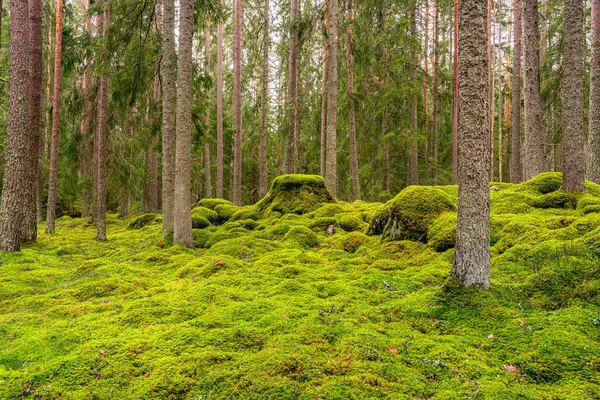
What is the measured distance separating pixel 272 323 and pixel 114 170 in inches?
492

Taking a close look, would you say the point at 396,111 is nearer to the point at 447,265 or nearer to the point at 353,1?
the point at 353,1

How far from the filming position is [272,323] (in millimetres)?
3711

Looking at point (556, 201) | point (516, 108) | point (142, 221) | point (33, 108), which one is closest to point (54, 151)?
point (33, 108)

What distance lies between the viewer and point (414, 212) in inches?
268

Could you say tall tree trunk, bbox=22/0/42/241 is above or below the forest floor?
above

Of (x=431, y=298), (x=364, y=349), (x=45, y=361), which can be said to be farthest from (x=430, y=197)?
(x=45, y=361)

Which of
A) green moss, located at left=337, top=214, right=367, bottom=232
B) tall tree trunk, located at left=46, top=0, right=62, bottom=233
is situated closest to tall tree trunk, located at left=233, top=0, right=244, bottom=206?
tall tree trunk, located at left=46, top=0, right=62, bottom=233

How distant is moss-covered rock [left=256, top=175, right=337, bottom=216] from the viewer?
34.4 feet

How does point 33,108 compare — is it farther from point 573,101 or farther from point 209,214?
point 573,101

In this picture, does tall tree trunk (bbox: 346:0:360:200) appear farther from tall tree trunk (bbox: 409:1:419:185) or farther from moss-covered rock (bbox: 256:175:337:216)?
moss-covered rock (bbox: 256:175:337:216)

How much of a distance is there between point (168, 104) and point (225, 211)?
3962 mm

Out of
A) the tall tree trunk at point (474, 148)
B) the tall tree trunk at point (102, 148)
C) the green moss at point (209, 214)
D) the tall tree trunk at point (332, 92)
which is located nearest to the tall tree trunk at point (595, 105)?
the tall tree trunk at point (474, 148)

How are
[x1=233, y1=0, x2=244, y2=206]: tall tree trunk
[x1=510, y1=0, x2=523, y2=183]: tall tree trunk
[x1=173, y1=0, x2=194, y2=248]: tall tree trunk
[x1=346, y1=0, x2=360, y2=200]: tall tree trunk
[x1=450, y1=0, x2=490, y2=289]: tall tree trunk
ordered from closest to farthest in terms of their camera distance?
[x1=450, y1=0, x2=490, y2=289]: tall tree trunk, [x1=173, y1=0, x2=194, y2=248]: tall tree trunk, [x1=510, y1=0, x2=523, y2=183]: tall tree trunk, [x1=346, y1=0, x2=360, y2=200]: tall tree trunk, [x1=233, y1=0, x2=244, y2=206]: tall tree trunk

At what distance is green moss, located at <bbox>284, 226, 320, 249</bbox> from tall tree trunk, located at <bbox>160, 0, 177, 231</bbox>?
3307mm
